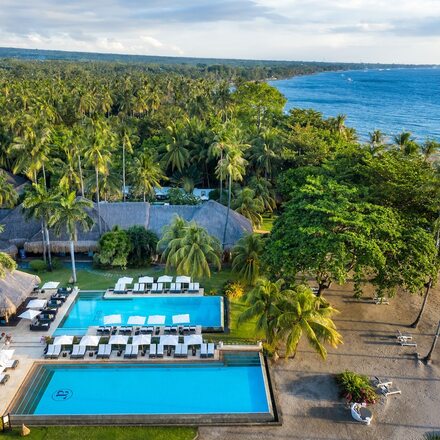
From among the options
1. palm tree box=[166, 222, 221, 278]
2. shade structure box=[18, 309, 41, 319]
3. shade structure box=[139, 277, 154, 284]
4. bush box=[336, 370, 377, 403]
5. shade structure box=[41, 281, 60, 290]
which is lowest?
shade structure box=[41, 281, 60, 290]

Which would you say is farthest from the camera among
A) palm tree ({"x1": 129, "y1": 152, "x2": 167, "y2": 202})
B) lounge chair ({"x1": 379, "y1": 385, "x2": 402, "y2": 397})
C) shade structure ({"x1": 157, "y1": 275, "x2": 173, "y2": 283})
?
palm tree ({"x1": 129, "y1": 152, "x2": 167, "y2": 202})

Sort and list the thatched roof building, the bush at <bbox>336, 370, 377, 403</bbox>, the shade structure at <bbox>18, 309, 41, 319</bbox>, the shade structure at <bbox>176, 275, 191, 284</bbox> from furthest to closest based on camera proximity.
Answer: the thatched roof building → the shade structure at <bbox>176, 275, 191, 284</bbox> → the shade structure at <bbox>18, 309, 41, 319</bbox> → the bush at <bbox>336, 370, 377, 403</bbox>

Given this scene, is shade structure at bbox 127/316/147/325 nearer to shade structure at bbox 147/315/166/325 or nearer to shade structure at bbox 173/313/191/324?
shade structure at bbox 147/315/166/325

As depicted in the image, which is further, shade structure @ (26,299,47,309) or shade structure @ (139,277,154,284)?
shade structure @ (139,277,154,284)

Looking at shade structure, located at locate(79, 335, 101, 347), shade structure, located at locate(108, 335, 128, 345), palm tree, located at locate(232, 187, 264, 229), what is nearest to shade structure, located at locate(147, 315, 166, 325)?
shade structure, located at locate(108, 335, 128, 345)

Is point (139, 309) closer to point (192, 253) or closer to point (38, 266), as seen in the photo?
point (192, 253)

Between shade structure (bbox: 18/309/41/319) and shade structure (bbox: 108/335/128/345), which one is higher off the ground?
shade structure (bbox: 108/335/128/345)
